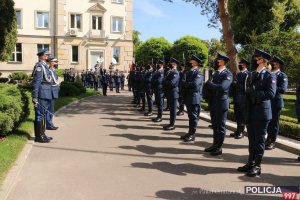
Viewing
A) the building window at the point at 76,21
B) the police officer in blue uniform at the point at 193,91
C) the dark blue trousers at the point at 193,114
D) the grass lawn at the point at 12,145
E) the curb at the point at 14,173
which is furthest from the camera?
the building window at the point at 76,21

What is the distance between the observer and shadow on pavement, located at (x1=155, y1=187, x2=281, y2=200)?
5441 millimetres

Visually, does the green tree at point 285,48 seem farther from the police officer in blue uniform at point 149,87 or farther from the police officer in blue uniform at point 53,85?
the police officer in blue uniform at point 53,85

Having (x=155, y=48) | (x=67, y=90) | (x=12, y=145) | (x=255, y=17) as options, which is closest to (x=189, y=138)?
(x=12, y=145)

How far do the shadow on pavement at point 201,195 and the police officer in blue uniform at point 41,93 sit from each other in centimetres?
435

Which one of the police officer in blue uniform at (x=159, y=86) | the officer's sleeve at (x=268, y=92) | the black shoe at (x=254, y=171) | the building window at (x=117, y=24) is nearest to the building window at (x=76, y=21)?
the building window at (x=117, y=24)

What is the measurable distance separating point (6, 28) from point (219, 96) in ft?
58.2

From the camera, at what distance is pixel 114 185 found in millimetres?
→ 5941

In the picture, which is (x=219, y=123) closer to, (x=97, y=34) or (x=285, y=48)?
(x=285, y=48)

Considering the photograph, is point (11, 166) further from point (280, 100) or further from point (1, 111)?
point (280, 100)

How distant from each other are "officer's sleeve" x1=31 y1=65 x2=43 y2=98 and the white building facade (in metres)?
30.9

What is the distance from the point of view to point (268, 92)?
6391mm

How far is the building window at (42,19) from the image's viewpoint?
4044 cm

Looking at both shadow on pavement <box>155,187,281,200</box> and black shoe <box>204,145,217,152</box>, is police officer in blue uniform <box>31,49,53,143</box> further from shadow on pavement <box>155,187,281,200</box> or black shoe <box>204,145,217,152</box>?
shadow on pavement <box>155,187,281,200</box>

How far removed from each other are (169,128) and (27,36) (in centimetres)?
3234
